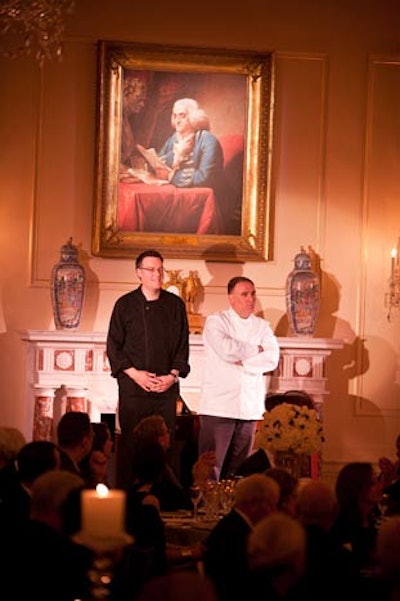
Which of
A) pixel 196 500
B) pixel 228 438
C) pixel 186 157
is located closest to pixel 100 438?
pixel 196 500

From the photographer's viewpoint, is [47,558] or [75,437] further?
[75,437]

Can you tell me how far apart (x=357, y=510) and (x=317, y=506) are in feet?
2.30

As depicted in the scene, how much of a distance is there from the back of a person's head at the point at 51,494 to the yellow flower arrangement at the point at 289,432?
2303 millimetres

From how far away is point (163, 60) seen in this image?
10609 mm

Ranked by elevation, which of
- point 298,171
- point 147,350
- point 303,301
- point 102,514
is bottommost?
point 102,514

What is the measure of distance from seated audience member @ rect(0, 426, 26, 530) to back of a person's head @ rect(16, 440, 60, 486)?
2.3 inches

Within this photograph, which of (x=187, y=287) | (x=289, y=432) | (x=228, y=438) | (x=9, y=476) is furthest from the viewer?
(x=187, y=287)

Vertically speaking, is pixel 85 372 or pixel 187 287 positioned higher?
pixel 187 287

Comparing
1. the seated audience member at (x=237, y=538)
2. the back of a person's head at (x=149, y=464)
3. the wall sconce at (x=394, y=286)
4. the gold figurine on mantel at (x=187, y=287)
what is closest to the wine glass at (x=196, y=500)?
the back of a person's head at (x=149, y=464)

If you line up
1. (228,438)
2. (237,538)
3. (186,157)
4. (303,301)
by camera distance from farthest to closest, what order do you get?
(186,157), (303,301), (228,438), (237,538)

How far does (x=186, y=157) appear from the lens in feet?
34.9

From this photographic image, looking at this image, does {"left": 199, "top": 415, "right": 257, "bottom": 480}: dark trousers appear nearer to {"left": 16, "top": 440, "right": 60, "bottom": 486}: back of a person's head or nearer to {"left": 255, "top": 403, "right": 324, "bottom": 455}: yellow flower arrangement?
{"left": 255, "top": 403, "right": 324, "bottom": 455}: yellow flower arrangement

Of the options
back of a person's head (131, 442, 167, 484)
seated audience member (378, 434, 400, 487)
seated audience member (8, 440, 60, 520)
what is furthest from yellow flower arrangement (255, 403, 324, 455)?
seated audience member (8, 440, 60, 520)

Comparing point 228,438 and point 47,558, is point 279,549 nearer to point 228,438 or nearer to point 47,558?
point 47,558
